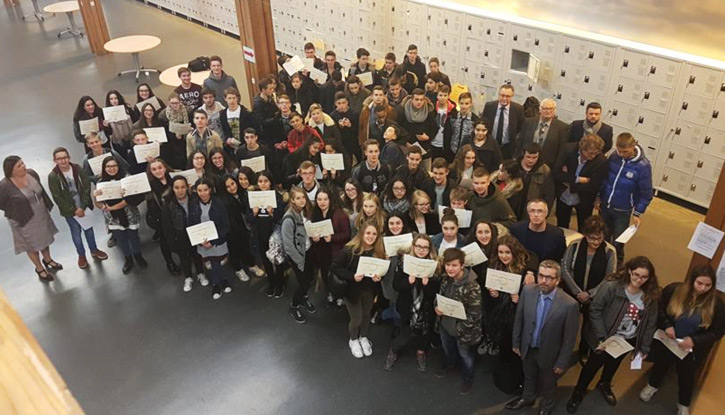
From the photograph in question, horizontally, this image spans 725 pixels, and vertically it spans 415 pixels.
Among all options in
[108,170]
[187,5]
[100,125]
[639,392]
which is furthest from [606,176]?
[187,5]

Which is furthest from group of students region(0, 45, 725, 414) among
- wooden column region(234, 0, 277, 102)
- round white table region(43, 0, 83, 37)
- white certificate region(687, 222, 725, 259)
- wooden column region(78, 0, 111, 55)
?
round white table region(43, 0, 83, 37)

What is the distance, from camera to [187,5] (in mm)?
18406

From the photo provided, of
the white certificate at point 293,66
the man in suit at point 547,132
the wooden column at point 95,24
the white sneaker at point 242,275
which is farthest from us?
the wooden column at point 95,24

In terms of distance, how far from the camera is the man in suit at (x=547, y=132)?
24.3 feet

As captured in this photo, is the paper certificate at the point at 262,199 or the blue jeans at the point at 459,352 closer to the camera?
the blue jeans at the point at 459,352

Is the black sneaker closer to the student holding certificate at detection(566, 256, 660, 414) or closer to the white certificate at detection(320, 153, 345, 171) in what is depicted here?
the white certificate at detection(320, 153, 345, 171)

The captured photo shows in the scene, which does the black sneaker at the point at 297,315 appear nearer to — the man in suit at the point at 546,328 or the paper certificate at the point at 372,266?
the paper certificate at the point at 372,266

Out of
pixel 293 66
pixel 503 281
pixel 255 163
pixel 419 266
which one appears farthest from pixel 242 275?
pixel 293 66

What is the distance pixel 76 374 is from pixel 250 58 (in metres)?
6.84

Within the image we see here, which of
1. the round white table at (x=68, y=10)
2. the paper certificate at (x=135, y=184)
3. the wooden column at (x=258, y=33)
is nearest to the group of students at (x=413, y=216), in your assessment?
the paper certificate at (x=135, y=184)

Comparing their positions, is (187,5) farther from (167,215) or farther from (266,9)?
(167,215)

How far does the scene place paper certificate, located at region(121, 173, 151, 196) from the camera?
23.4 feet

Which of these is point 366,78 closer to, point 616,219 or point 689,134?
point 616,219

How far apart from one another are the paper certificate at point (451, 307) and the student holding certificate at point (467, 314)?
1.5 inches
